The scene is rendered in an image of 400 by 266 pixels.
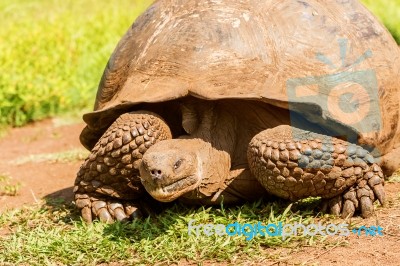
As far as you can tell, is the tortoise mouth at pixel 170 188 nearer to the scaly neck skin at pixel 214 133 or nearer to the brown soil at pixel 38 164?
the scaly neck skin at pixel 214 133

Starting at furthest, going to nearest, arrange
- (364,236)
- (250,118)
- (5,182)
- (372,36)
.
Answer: (5,182), (372,36), (250,118), (364,236)

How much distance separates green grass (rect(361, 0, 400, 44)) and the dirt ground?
507cm

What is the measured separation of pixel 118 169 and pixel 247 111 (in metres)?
0.90

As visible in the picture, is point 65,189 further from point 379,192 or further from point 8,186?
point 379,192

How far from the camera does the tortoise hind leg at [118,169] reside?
425cm

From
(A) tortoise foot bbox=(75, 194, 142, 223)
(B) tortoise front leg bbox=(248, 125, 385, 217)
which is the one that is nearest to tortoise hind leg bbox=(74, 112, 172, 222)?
(A) tortoise foot bbox=(75, 194, 142, 223)

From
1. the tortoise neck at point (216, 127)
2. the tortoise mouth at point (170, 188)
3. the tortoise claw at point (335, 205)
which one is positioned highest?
the tortoise neck at point (216, 127)

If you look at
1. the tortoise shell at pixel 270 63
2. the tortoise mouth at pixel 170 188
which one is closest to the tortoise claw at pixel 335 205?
the tortoise shell at pixel 270 63

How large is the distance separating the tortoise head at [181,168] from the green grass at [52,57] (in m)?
4.73

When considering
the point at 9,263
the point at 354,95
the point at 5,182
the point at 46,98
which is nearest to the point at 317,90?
the point at 354,95

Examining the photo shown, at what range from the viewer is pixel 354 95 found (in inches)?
171

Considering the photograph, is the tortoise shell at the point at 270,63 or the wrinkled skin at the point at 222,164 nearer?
the wrinkled skin at the point at 222,164

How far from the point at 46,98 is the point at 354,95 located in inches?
206

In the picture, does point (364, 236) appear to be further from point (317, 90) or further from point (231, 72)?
point (231, 72)
